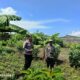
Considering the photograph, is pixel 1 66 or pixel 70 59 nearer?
pixel 1 66

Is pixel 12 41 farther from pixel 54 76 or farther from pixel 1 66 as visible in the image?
pixel 54 76

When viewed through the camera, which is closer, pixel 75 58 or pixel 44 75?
pixel 44 75

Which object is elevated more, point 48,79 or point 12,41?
point 12,41

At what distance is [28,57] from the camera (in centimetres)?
1780

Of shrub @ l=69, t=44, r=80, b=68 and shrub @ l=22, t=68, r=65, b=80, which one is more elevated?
shrub @ l=69, t=44, r=80, b=68

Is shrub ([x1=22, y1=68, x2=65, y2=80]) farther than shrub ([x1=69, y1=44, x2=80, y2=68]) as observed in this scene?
No

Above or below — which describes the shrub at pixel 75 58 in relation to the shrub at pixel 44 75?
above

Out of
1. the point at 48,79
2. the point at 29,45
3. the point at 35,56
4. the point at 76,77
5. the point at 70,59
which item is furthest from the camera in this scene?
the point at 35,56

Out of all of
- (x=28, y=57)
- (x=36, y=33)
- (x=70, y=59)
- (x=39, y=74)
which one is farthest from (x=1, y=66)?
(x=36, y=33)

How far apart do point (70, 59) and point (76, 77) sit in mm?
3219

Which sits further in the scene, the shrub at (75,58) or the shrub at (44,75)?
the shrub at (75,58)

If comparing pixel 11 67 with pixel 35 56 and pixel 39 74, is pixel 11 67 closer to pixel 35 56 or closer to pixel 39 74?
pixel 35 56

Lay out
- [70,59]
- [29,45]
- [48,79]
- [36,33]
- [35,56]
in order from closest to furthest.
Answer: [48,79] < [29,45] < [70,59] < [35,56] < [36,33]

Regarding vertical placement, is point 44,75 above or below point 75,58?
below
